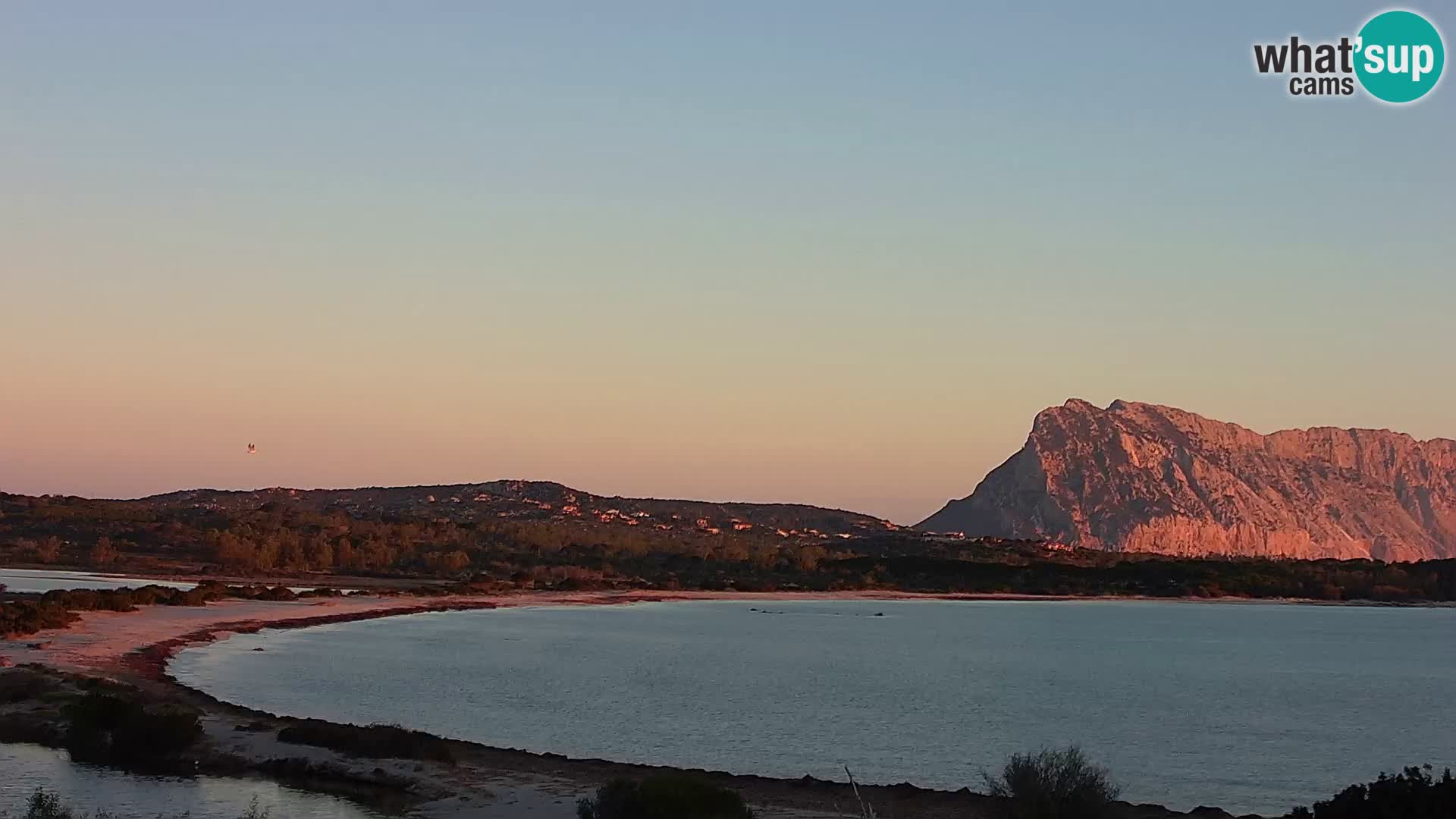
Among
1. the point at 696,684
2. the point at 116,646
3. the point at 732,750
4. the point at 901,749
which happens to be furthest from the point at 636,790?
the point at 116,646

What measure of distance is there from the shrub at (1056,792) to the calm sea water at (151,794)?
8.78 m

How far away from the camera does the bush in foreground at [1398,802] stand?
17.1 meters

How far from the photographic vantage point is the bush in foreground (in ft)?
56.0

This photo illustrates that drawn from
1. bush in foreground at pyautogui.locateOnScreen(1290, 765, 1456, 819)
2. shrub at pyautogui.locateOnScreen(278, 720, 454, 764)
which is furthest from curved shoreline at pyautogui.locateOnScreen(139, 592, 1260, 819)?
bush in foreground at pyautogui.locateOnScreen(1290, 765, 1456, 819)

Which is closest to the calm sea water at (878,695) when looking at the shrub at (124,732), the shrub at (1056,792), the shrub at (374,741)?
the shrub at (374,741)

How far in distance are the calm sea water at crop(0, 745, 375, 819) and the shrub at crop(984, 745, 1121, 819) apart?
878 cm

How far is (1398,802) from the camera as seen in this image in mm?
17391

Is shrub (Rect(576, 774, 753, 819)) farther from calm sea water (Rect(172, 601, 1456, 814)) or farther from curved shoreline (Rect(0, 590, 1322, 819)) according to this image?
calm sea water (Rect(172, 601, 1456, 814))

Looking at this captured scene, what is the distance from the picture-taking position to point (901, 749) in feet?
108

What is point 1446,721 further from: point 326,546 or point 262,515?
point 262,515

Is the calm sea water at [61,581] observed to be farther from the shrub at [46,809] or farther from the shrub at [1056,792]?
the shrub at [1056,792]

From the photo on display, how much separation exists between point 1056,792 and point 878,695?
25506 millimetres

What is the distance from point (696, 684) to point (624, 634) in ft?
78.5

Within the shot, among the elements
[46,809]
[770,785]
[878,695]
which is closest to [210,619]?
[878,695]
